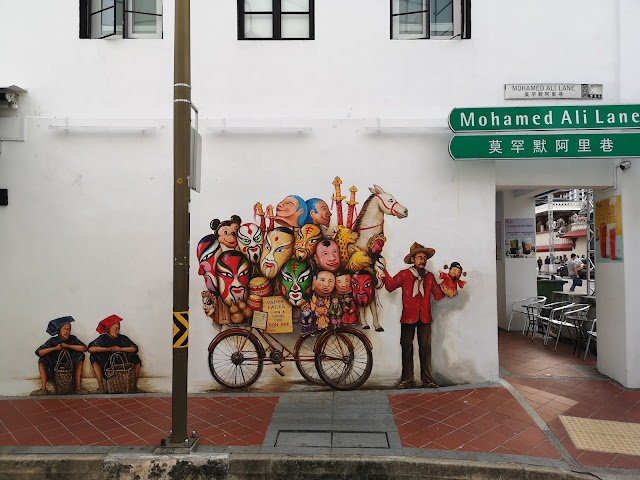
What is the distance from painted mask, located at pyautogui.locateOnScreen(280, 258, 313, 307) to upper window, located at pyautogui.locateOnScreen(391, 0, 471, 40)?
370 cm

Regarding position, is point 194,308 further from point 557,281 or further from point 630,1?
point 557,281

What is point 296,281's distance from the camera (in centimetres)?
643

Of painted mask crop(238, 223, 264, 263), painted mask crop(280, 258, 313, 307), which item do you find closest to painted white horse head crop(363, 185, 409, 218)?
painted mask crop(280, 258, 313, 307)

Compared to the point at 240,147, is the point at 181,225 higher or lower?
lower

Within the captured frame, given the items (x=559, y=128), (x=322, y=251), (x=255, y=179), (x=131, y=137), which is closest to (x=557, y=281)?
(x=559, y=128)

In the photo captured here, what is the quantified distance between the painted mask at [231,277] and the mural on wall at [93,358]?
23 centimetres

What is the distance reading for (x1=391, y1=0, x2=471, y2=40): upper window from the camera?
6.74 metres

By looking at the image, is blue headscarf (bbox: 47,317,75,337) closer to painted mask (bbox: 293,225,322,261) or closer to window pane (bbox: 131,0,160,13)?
painted mask (bbox: 293,225,322,261)

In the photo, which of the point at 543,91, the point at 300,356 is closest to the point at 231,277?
the point at 300,356

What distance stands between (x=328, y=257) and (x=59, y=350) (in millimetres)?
4016

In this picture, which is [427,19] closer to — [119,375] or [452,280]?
[452,280]

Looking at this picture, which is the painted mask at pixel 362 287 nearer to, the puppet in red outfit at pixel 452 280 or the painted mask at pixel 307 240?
the painted mask at pixel 307 240

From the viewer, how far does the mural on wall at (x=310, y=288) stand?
21.0 feet

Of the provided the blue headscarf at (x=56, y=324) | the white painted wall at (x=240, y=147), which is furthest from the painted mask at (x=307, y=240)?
the blue headscarf at (x=56, y=324)
